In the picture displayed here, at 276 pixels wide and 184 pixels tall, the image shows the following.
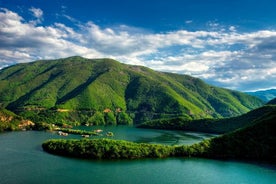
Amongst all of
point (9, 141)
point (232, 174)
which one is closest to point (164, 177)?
point (232, 174)

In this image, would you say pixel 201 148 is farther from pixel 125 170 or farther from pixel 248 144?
pixel 125 170

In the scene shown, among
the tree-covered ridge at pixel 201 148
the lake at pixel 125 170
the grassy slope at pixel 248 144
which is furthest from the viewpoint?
the grassy slope at pixel 248 144

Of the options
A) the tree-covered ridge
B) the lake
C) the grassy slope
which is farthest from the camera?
the grassy slope

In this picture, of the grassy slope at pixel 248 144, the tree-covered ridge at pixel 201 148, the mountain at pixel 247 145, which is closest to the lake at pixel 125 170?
the tree-covered ridge at pixel 201 148

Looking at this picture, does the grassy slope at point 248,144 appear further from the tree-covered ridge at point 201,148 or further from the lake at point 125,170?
the lake at point 125,170

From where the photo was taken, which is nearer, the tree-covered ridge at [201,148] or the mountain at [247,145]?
the tree-covered ridge at [201,148]

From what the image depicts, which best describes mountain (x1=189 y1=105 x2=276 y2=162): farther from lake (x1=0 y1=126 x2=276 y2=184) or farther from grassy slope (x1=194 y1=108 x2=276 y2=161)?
lake (x1=0 y1=126 x2=276 y2=184)

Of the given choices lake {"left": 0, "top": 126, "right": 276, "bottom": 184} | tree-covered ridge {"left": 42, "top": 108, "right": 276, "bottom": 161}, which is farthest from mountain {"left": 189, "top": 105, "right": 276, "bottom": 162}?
lake {"left": 0, "top": 126, "right": 276, "bottom": 184}

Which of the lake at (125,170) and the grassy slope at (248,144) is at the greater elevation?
the grassy slope at (248,144)

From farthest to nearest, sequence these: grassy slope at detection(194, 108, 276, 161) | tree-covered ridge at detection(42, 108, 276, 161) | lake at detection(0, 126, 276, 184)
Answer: grassy slope at detection(194, 108, 276, 161)
tree-covered ridge at detection(42, 108, 276, 161)
lake at detection(0, 126, 276, 184)

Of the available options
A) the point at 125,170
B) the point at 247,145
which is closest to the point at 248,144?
the point at 247,145
